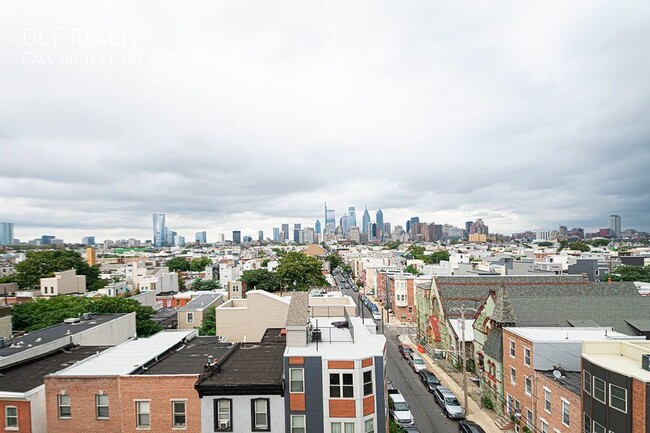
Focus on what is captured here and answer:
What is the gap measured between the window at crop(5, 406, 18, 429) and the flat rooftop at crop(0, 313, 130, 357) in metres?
6.88

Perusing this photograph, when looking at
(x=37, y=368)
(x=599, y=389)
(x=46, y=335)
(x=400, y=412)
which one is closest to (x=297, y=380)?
(x=599, y=389)

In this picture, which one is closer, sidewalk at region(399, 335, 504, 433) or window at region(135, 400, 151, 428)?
window at region(135, 400, 151, 428)

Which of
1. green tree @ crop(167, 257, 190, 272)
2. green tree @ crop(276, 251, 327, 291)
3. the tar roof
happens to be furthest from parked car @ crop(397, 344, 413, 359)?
green tree @ crop(167, 257, 190, 272)

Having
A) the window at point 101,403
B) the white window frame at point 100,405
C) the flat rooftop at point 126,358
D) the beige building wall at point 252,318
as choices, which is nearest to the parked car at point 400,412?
the beige building wall at point 252,318

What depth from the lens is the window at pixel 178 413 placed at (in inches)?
762

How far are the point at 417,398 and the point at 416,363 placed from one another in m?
8.23

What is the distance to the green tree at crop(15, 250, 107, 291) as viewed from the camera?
3625 inches

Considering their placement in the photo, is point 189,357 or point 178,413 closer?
point 178,413

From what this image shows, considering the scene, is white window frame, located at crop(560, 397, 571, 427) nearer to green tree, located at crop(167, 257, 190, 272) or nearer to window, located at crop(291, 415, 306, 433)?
window, located at crop(291, 415, 306, 433)

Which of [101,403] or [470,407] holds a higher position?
[101,403]

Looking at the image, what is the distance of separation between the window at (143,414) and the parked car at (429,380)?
27122 millimetres

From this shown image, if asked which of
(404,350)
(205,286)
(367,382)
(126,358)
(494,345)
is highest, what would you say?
(367,382)

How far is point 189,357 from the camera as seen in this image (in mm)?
23562

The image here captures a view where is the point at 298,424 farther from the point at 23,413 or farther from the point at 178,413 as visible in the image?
the point at 23,413
